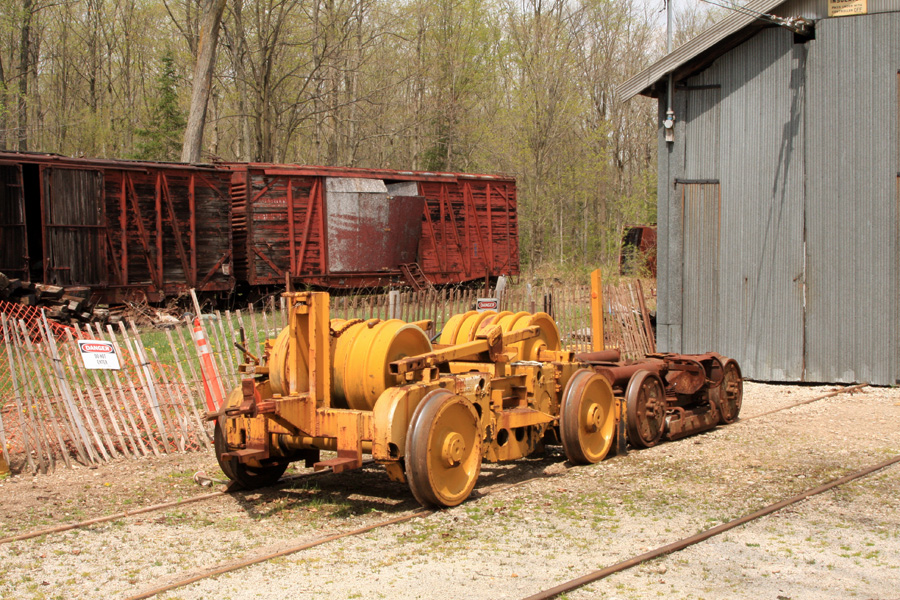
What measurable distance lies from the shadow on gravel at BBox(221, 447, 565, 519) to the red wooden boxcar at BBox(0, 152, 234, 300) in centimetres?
1364

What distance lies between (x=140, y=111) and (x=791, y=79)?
1443 inches

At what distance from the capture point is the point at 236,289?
24031 mm

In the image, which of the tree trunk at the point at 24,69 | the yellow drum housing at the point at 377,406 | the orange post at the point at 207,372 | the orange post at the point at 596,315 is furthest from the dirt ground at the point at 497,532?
the tree trunk at the point at 24,69

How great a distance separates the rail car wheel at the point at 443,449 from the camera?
687 centimetres

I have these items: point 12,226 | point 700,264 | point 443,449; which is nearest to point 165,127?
point 12,226

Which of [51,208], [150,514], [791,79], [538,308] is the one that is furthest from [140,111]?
[150,514]

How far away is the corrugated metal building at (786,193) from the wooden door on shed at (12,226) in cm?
1311

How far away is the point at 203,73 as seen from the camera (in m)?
24.5

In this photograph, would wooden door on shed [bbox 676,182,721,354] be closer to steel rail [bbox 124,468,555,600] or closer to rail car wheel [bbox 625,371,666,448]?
rail car wheel [bbox 625,371,666,448]

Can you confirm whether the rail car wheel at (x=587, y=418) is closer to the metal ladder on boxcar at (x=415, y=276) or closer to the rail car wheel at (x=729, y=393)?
the rail car wheel at (x=729, y=393)

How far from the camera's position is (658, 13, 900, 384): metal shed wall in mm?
14305

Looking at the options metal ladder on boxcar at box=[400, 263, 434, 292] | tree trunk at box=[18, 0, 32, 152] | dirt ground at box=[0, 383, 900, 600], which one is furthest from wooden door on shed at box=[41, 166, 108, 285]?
tree trunk at box=[18, 0, 32, 152]

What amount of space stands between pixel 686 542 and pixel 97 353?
20.5 feet

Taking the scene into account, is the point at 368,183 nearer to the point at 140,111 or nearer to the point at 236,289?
the point at 236,289
